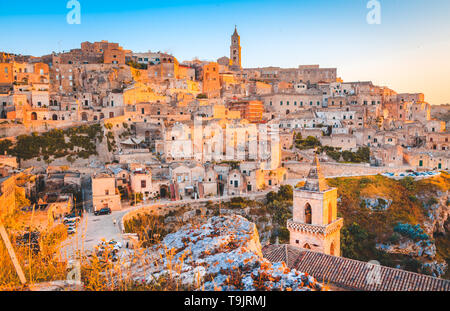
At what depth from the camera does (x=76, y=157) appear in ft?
118

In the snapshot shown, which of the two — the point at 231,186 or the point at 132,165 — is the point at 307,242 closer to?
the point at 231,186

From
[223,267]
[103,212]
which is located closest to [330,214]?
[223,267]

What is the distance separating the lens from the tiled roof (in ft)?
33.5

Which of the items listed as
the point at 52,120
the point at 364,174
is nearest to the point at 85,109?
the point at 52,120

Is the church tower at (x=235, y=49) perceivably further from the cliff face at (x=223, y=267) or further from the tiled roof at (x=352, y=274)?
the cliff face at (x=223, y=267)

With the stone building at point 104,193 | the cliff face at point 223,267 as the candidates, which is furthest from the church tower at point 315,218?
the stone building at point 104,193

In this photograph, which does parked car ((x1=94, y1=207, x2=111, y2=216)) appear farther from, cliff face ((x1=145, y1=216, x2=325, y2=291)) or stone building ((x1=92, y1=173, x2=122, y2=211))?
cliff face ((x1=145, y1=216, x2=325, y2=291))

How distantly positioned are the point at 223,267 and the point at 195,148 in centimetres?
3063

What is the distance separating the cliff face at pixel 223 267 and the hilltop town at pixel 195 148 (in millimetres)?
865

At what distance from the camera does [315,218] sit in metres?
16.0

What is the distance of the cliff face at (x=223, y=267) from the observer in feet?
17.0

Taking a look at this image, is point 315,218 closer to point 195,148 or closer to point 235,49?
point 195,148

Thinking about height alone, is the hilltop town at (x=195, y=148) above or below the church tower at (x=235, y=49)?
below

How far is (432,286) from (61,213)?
868 inches
